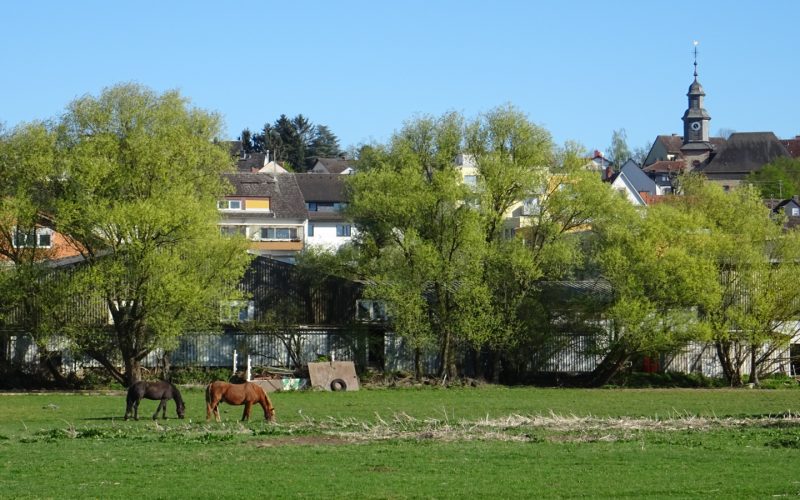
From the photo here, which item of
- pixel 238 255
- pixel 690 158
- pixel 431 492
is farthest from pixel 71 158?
pixel 690 158

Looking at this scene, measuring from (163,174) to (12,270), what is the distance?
7.47 metres

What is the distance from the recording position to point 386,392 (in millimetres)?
49375

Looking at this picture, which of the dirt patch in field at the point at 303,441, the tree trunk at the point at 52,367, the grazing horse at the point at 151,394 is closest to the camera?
the dirt patch in field at the point at 303,441

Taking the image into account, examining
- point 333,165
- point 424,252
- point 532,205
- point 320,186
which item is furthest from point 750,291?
point 333,165

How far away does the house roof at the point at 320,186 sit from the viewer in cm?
10831

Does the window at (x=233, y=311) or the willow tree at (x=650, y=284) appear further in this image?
the willow tree at (x=650, y=284)

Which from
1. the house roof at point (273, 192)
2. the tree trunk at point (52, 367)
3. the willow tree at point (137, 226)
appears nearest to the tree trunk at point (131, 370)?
the willow tree at point (137, 226)

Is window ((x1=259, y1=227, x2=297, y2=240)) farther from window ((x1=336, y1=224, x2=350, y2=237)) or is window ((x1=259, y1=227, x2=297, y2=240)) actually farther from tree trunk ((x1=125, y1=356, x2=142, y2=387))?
tree trunk ((x1=125, y1=356, x2=142, y2=387))

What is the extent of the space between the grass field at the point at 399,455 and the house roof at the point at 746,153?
128 meters

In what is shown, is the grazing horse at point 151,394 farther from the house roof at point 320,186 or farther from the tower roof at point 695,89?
the tower roof at point 695,89

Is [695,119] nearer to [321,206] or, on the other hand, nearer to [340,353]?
[321,206]

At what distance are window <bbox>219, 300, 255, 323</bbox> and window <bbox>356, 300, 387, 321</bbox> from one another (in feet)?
17.3

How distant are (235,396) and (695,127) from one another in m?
156

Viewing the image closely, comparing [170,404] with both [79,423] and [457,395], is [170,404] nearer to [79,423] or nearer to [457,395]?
[79,423]
